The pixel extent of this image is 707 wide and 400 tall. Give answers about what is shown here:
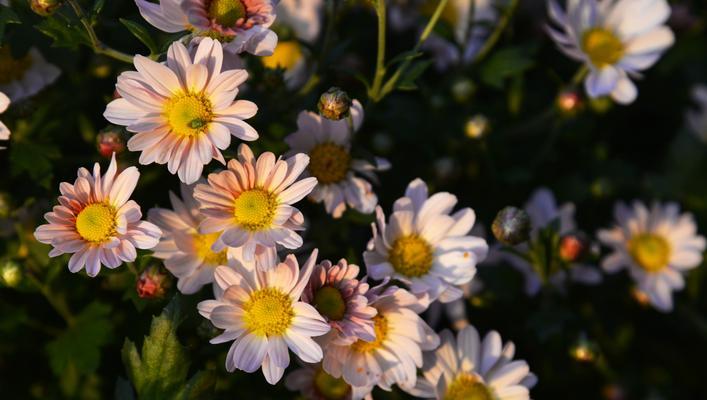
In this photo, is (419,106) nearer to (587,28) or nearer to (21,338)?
(587,28)

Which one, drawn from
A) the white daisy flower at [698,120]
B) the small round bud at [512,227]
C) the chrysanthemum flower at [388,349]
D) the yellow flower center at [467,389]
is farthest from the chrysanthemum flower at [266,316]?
the white daisy flower at [698,120]

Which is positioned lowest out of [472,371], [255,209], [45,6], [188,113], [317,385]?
[317,385]

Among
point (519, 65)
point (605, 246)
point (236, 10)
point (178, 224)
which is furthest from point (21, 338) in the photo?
point (605, 246)

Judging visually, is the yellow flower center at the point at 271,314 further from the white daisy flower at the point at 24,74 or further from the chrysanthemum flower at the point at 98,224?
the white daisy flower at the point at 24,74

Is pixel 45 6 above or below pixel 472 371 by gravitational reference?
above

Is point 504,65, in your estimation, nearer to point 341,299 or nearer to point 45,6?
point 341,299

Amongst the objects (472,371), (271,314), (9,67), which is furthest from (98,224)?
(472,371)
